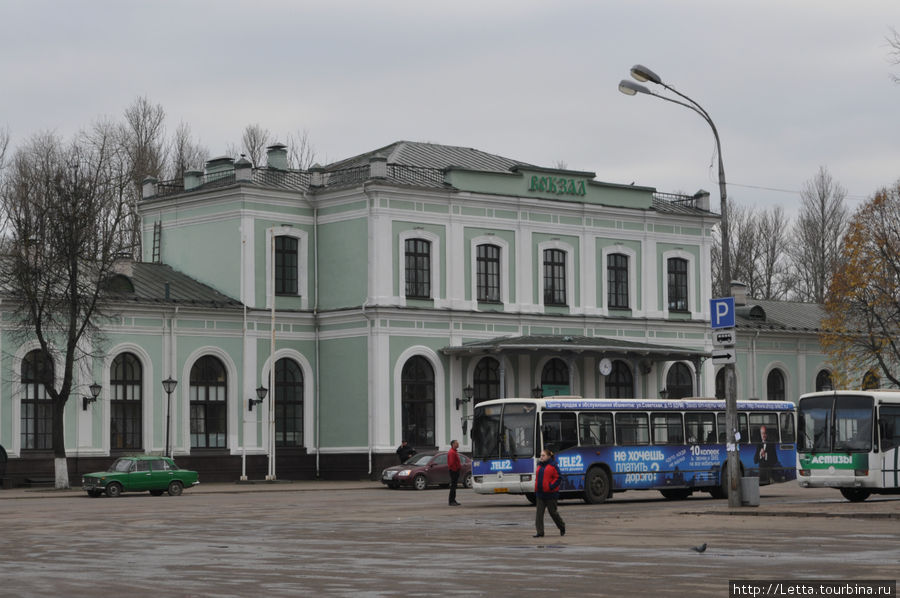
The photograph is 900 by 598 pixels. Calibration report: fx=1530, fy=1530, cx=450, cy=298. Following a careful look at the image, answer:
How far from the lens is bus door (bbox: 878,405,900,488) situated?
35.2 m

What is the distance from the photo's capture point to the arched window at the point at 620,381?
60000mm

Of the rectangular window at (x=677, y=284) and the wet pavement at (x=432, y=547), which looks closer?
the wet pavement at (x=432, y=547)

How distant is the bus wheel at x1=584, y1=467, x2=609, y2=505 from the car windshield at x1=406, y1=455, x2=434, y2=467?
1146 centimetres

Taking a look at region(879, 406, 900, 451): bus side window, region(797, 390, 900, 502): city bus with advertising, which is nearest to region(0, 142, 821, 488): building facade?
region(797, 390, 900, 502): city bus with advertising

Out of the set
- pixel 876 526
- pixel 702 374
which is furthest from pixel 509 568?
pixel 702 374

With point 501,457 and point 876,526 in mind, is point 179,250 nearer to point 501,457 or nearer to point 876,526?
point 501,457

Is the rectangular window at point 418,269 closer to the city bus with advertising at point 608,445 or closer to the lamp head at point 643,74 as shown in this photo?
the city bus with advertising at point 608,445

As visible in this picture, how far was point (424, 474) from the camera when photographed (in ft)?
154

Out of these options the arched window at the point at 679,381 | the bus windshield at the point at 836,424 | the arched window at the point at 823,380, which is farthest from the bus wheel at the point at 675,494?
the arched window at the point at 823,380

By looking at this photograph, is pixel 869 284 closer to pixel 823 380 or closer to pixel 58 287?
pixel 823 380

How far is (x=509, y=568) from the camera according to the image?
18.3 m

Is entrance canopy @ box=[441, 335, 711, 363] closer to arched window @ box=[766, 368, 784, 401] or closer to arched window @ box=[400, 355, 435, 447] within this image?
arched window @ box=[400, 355, 435, 447]

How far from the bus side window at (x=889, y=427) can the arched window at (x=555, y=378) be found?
23.3 m

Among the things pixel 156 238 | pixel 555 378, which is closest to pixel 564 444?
pixel 555 378
